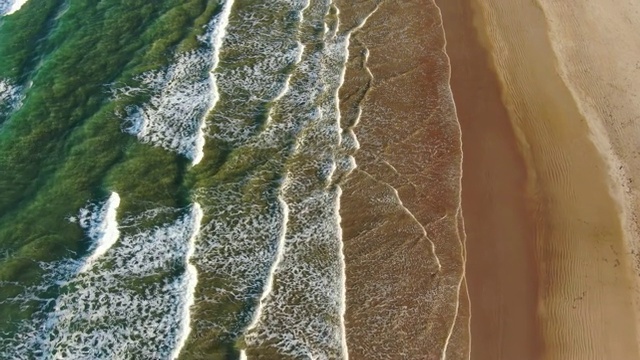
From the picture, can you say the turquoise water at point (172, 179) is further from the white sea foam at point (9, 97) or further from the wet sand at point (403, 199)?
the wet sand at point (403, 199)

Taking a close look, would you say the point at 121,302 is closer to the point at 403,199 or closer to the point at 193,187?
the point at 193,187

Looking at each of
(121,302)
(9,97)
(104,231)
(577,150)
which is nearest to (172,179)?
(104,231)

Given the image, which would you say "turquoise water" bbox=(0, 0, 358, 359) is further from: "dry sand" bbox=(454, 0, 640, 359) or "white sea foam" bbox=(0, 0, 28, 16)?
"dry sand" bbox=(454, 0, 640, 359)

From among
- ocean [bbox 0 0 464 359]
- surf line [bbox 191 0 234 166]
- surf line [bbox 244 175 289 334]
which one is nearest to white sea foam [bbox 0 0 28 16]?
ocean [bbox 0 0 464 359]

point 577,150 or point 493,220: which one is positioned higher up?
point 493,220

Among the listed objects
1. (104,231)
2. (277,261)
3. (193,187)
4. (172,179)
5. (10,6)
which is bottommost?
(277,261)

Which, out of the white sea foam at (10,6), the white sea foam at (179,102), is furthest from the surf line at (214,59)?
the white sea foam at (10,6)

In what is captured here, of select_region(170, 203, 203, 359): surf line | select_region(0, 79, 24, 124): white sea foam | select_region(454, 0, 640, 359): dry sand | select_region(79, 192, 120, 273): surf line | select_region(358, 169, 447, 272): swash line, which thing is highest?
select_region(0, 79, 24, 124): white sea foam
